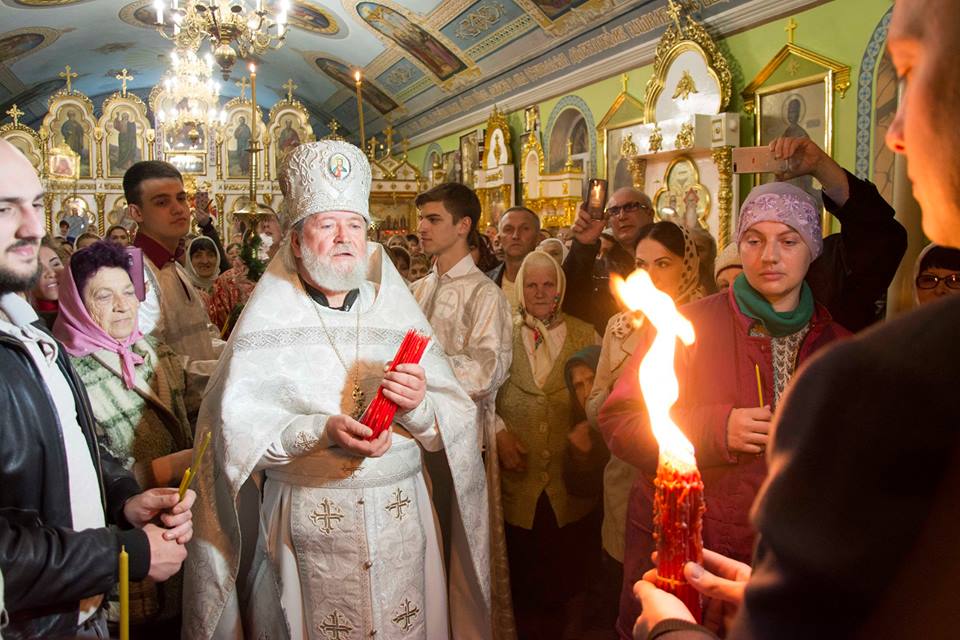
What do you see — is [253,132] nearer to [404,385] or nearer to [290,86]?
[404,385]

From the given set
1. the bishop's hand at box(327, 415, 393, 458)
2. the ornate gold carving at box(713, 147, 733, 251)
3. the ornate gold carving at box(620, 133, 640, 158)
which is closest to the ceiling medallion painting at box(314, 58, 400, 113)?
the ornate gold carving at box(620, 133, 640, 158)

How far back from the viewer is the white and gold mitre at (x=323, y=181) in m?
2.47

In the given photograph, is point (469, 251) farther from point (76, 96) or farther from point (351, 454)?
point (76, 96)

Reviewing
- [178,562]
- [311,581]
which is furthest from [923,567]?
[311,581]

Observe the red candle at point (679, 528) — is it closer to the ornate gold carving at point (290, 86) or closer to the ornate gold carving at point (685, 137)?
the ornate gold carving at point (685, 137)

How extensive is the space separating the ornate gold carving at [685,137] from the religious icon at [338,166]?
266 inches

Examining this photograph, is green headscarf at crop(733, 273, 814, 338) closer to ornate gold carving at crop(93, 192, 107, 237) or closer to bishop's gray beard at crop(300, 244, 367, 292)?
bishop's gray beard at crop(300, 244, 367, 292)

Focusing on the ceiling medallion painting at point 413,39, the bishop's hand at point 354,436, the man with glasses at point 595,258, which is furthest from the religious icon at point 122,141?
the bishop's hand at point 354,436

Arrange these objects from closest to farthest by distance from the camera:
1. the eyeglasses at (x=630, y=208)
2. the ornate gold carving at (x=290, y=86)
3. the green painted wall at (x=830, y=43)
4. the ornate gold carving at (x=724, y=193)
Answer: the eyeglasses at (x=630, y=208), the green painted wall at (x=830, y=43), the ornate gold carving at (x=724, y=193), the ornate gold carving at (x=290, y=86)

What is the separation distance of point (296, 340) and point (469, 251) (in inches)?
54.7

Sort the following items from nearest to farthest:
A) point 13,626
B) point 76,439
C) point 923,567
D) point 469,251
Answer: point 923,567 → point 13,626 → point 76,439 → point 469,251

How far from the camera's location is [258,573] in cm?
249

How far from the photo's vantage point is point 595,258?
4.05 m

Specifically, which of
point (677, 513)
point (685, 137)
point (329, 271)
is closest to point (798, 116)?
point (685, 137)
